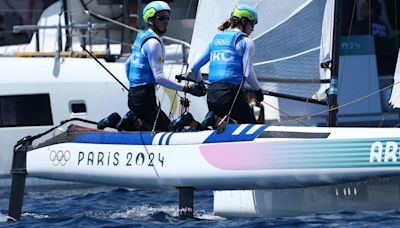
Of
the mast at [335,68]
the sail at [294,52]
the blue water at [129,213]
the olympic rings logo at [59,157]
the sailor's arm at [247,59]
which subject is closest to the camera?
the blue water at [129,213]

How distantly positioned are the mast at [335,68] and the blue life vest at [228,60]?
42.7 inches

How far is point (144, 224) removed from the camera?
10.7 metres

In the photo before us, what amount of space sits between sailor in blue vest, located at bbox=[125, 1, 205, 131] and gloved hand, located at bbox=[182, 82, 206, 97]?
0.64 feet

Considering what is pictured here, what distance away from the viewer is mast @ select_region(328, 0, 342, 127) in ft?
38.0

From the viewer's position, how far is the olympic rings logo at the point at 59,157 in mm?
11477

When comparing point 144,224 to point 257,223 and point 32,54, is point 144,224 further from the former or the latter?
point 32,54

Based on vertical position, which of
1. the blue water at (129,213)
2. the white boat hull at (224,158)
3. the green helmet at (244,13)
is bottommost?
the blue water at (129,213)

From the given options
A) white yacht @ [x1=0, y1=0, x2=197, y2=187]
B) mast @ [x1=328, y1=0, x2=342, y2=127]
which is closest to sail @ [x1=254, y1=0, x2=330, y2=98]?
mast @ [x1=328, y1=0, x2=342, y2=127]

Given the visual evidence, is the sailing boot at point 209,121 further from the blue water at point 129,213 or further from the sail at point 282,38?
the sail at point 282,38

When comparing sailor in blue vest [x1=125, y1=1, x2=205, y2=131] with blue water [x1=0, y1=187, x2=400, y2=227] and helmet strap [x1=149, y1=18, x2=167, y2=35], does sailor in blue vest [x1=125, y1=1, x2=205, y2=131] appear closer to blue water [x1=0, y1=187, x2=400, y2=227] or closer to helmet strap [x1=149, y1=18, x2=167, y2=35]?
helmet strap [x1=149, y1=18, x2=167, y2=35]

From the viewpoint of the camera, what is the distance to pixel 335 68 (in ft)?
38.5

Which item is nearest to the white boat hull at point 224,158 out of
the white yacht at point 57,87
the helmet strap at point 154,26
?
the helmet strap at point 154,26

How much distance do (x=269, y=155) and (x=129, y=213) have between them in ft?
6.98

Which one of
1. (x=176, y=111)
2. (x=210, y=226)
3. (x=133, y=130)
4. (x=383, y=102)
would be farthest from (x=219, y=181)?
(x=383, y=102)
